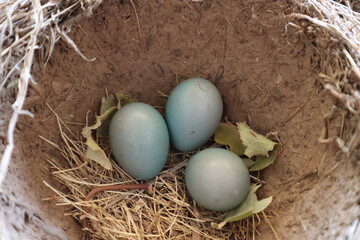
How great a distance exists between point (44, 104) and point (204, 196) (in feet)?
1.62

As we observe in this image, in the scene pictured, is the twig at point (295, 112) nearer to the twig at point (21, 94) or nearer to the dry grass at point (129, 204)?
the dry grass at point (129, 204)

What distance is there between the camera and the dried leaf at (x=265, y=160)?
3.14 feet

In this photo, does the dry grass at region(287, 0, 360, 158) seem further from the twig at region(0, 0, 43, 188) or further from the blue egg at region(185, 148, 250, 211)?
the twig at region(0, 0, 43, 188)

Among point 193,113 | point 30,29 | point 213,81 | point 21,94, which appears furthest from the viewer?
point 213,81

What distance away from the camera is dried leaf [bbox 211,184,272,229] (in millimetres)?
856

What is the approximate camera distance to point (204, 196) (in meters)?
0.87

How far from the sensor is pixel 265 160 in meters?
0.97

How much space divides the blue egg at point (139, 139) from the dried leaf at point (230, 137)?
17cm

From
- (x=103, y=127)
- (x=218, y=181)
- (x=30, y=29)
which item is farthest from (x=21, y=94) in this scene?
(x=218, y=181)

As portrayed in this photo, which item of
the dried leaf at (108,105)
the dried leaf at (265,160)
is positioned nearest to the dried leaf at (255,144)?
the dried leaf at (265,160)

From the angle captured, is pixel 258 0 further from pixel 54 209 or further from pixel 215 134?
pixel 54 209

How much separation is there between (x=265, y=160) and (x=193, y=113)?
242 millimetres

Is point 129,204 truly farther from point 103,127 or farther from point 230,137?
point 230,137

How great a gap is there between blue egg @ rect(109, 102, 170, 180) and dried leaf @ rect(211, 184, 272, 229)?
0.23 m
